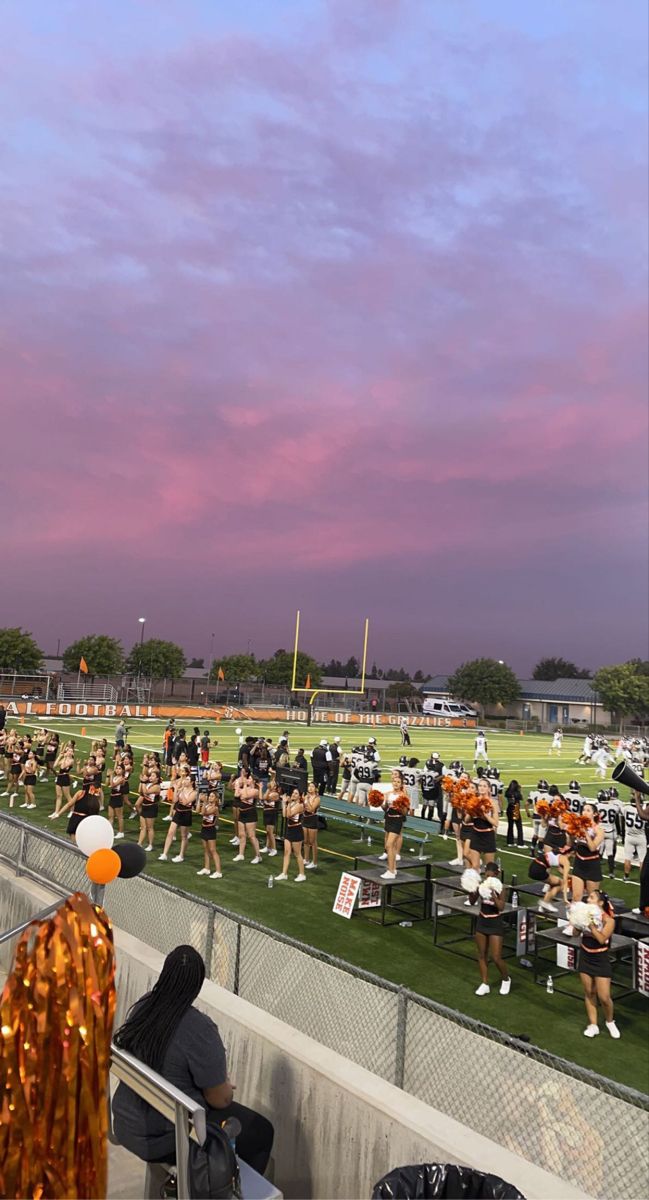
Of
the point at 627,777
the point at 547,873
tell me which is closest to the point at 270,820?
the point at 547,873

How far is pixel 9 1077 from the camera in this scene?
8.30 feet

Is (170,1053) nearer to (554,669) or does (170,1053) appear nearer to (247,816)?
(247,816)

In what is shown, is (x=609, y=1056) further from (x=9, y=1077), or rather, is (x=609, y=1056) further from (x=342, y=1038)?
(x=9, y=1077)

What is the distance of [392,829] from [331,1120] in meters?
7.79

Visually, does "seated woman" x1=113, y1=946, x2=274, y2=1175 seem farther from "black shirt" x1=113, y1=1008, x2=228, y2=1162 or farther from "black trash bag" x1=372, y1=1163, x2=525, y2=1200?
"black trash bag" x1=372, y1=1163, x2=525, y2=1200

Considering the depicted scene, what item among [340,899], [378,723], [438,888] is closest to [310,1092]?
[340,899]

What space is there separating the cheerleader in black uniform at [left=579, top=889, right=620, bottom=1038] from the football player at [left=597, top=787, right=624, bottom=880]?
783 cm

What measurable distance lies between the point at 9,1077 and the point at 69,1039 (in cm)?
22

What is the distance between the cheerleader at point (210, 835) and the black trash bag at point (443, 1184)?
1018 cm

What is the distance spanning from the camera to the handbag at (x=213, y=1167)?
10.8 ft

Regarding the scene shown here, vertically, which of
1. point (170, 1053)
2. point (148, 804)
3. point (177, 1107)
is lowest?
point (148, 804)

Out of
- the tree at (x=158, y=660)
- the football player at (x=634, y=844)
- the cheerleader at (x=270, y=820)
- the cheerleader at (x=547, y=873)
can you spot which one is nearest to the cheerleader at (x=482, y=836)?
the cheerleader at (x=547, y=873)

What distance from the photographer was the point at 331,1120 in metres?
4.38

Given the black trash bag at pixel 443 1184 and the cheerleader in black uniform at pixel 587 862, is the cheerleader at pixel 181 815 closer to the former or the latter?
the cheerleader in black uniform at pixel 587 862
